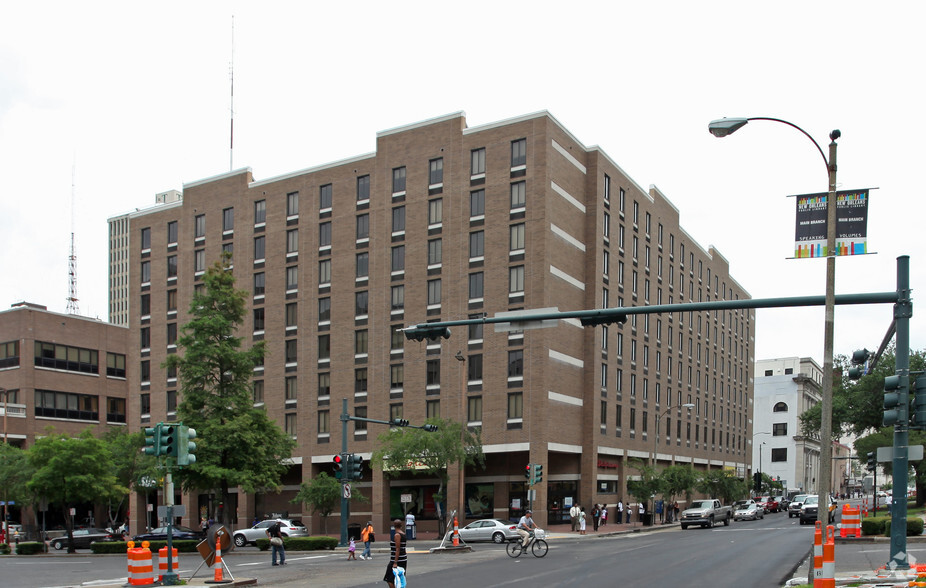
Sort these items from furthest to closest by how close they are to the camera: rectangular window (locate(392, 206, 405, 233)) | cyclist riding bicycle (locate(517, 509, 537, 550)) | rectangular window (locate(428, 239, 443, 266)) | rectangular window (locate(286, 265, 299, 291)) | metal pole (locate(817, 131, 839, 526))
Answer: rectangular window (locate(286, 265, 299, 291)) → rectangular window (locate(392, 206, 405, 233)) → rectangular window (locate(428, 239, 443, 266)) → cyclist riding bicycle (locate(517, 509, 537, 550)) → metal pole (locate(817, 131, 839, 526))

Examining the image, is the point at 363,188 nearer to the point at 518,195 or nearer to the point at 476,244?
the point at 476,244

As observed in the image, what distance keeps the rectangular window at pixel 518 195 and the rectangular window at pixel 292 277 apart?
62.5ft

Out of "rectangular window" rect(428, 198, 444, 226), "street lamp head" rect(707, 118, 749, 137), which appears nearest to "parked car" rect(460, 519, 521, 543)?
"rectangular window" rect(428, 198, 444, 226)

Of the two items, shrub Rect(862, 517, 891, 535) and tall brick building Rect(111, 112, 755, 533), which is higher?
tall brick building Rect(111, 112, 755, 533)

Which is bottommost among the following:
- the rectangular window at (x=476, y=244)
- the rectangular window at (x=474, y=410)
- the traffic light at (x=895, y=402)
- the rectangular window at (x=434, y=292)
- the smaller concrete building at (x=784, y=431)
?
the smaller concrete building at (x=784, y=431)

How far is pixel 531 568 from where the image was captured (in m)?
27.5

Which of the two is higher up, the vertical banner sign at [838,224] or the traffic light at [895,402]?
the vertical banner sign at [838,224]

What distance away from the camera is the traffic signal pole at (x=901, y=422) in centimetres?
1766

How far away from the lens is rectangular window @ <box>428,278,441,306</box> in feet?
205

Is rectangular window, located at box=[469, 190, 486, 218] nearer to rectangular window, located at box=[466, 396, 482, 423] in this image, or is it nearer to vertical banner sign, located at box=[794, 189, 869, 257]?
rectangular window, located at box=[466, 396, 482, 423]

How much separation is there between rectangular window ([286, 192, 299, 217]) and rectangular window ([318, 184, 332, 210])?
2215 millimetres

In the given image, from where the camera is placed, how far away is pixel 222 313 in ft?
148

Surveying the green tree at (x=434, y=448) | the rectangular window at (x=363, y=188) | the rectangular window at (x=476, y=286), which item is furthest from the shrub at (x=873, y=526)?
the rectangular window at (x=363, y=188)

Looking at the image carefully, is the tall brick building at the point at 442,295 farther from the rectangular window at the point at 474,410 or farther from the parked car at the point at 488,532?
the parked car at the point at 488,532
